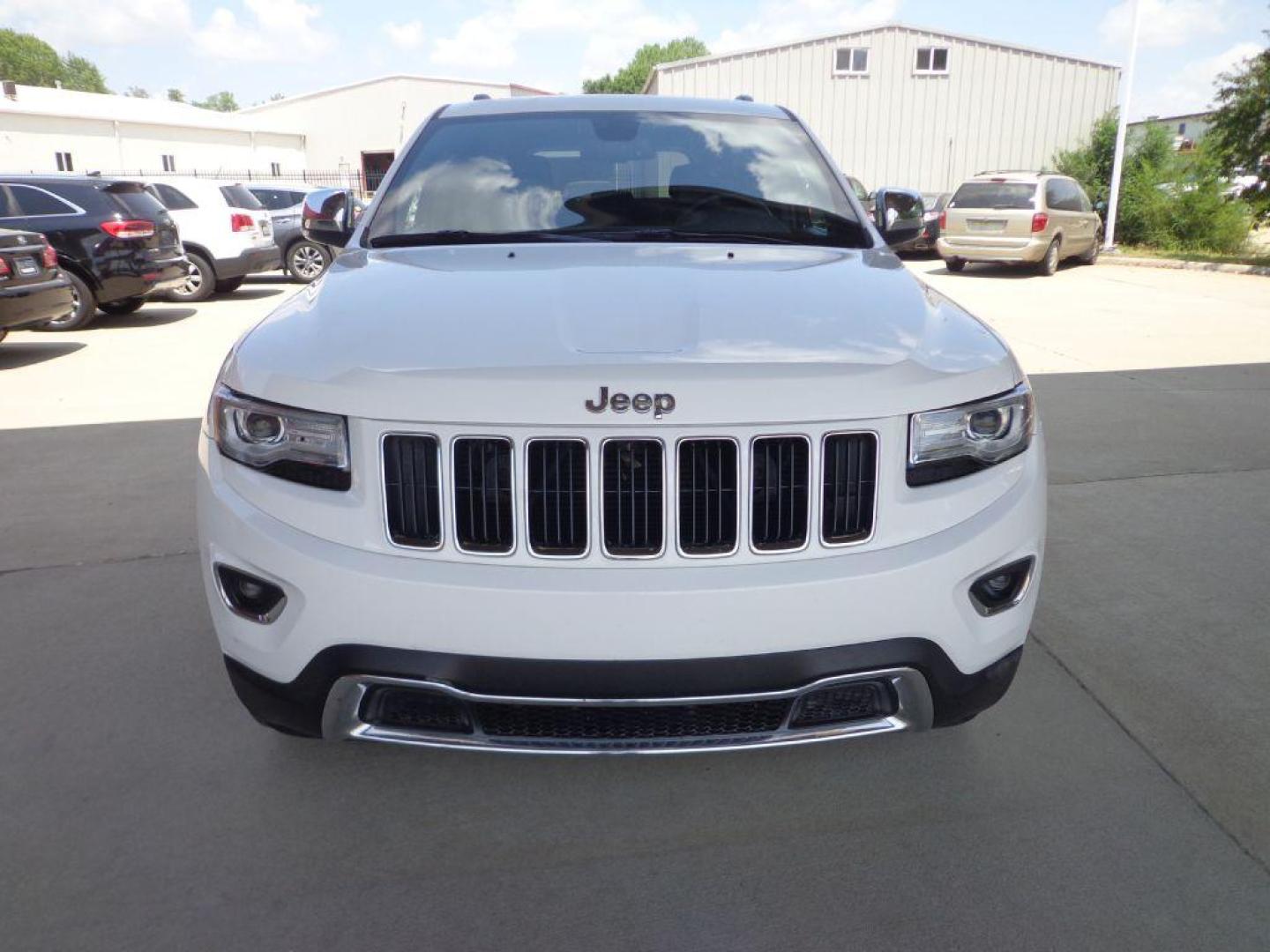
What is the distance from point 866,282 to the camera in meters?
2.65

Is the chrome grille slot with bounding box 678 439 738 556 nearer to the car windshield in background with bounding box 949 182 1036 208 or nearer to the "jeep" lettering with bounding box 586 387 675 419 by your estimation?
the "jeep" lettering with bounding box 586 387 675 419

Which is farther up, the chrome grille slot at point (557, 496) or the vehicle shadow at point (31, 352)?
the chrome grille slot at point (557, 496)

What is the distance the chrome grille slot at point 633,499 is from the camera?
6.52 ft

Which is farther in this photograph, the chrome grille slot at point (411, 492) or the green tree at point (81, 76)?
the green tree at point (81, 76)

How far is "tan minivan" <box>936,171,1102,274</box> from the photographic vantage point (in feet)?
52.4

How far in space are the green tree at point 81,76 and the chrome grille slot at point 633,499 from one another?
123m

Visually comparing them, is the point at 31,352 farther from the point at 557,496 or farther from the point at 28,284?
the point at 557,496

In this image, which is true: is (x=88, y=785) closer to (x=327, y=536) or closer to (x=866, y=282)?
Answer: (x=327, y=536)

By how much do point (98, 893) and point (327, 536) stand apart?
97 centimetres

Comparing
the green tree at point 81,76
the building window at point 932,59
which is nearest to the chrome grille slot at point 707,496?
the building window at point 932,59

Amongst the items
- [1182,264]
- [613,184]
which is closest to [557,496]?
[613,184]

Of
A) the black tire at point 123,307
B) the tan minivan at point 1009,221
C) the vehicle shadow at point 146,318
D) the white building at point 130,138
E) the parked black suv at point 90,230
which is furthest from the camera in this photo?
the white building at point 130,138

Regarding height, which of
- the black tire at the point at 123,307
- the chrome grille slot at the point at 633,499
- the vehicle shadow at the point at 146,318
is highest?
the chrome grille slot at the point at 633,499

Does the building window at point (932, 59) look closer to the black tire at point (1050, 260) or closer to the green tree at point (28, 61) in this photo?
the black tire at point (1050, 260)
